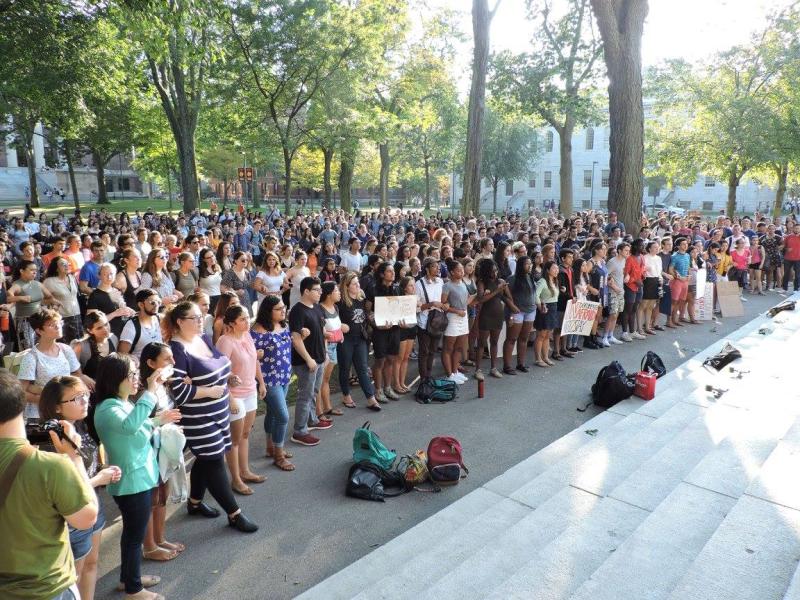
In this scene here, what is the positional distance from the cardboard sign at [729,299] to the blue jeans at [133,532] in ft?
42.9

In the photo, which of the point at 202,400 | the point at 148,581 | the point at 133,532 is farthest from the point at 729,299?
the point at 133,532

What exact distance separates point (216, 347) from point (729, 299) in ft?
40.0

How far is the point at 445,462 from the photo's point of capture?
5.55m

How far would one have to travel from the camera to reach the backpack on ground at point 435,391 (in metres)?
7.80

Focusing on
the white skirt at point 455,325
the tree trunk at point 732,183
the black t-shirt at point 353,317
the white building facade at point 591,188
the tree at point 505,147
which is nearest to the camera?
the black t-shirt at point 353,317

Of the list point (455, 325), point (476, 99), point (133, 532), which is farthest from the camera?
point (476, 99)

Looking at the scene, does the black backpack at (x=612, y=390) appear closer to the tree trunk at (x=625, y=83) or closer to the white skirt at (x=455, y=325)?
the white skirt at (x=455, y=325)

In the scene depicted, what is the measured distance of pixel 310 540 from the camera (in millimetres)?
4645

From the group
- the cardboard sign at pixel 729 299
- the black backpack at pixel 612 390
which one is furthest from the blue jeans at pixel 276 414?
the cardboard sign at pixel 729 299

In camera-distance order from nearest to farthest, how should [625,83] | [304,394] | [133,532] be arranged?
[133,532] → [304,394] → [625,83]


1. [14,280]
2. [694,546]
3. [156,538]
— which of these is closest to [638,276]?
[694,546]

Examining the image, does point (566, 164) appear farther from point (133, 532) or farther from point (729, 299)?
point (133, 532)

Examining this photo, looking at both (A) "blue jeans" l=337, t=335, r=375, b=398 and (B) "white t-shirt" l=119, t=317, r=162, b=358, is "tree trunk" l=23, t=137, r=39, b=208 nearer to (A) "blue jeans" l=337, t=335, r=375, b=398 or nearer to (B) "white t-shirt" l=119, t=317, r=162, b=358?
(A) "blue jeans" l=337, t=335, r=375, b=398

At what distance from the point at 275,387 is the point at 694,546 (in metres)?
3.78
